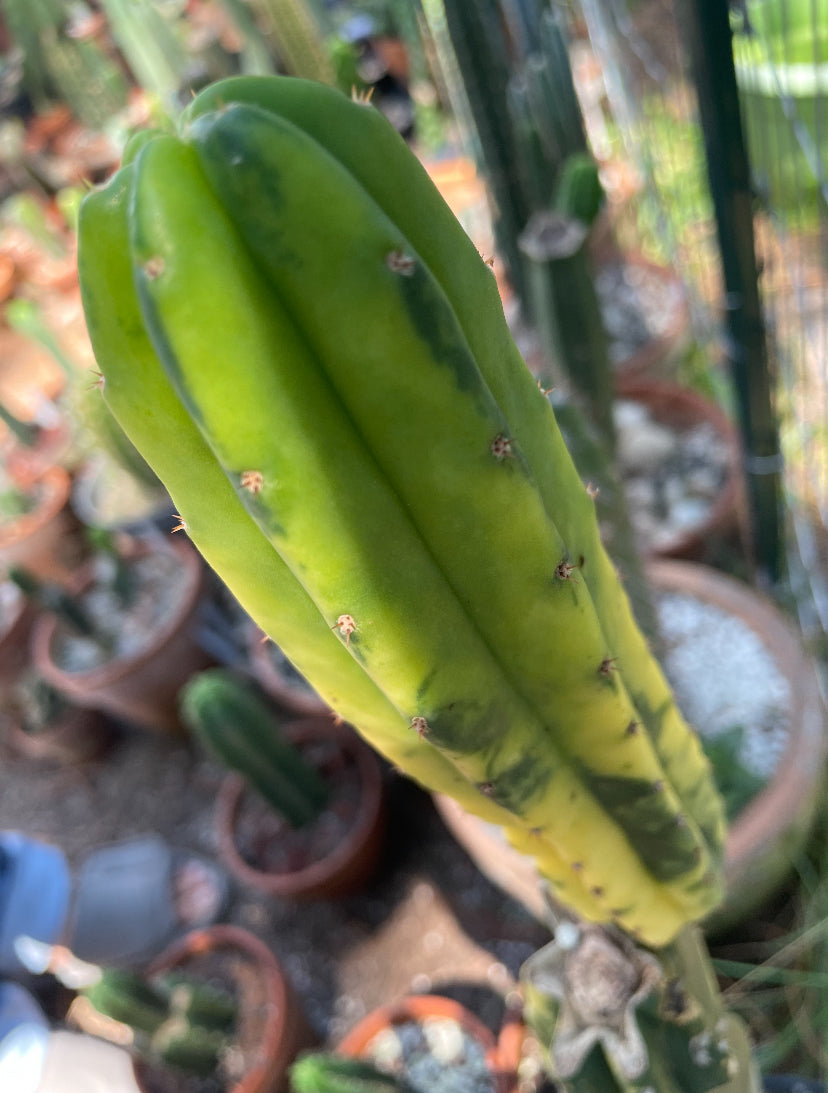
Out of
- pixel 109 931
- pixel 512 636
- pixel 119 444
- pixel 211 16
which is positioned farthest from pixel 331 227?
pixel 211 16

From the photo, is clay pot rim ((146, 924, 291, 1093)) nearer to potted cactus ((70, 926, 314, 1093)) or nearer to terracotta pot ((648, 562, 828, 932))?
potted cactus ((70, 926, 314, 1093))

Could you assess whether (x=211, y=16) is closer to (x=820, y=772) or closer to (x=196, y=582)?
(x=196, y=582)

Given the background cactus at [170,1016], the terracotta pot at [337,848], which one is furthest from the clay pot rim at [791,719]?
the background cactus at [170,1016]

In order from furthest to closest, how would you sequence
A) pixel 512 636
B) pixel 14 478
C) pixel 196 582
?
pixel 14 478
pixel 196 582
pixel 512 636

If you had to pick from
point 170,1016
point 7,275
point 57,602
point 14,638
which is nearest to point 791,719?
point 170,1016

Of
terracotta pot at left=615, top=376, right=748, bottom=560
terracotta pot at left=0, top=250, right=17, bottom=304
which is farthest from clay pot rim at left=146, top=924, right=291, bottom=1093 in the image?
terracotta pot at left=0, top=250, right=17, bottom=304

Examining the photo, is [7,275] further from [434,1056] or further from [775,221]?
[434,1056]

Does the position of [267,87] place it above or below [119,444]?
above

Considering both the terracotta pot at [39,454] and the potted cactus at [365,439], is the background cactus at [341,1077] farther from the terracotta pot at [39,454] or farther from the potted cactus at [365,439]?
the terracotta pot at [39,454]
